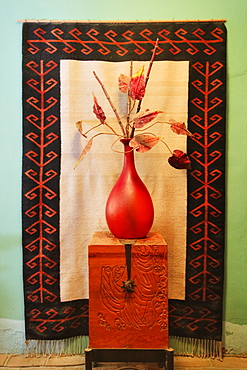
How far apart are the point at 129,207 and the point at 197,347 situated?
0.93 metres

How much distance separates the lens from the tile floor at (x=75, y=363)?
1.62m

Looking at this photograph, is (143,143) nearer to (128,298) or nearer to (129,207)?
(129,207)

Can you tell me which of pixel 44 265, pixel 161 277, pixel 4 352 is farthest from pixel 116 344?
pixel 4 352

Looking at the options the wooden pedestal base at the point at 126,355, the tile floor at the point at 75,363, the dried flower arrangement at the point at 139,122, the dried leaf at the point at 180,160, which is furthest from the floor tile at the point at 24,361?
the dried leaf at the point at 180,160

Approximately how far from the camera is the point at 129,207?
53.5 inches

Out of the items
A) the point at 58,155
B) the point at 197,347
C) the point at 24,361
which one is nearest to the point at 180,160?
the point at 58,155

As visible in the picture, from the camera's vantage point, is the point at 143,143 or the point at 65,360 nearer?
the point at 143,143

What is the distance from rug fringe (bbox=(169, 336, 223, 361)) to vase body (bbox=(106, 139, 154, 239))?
2.34 feet

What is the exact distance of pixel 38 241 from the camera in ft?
5.54

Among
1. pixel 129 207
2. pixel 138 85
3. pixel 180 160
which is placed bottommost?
pixel 129 207

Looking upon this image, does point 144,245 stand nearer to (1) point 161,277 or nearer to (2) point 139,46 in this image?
(1) point 161,277

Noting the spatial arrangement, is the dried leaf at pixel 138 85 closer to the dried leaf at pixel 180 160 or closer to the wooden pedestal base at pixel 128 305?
the dried leaf at pixel 180 160

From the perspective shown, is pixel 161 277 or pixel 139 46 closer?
pixel 161 277

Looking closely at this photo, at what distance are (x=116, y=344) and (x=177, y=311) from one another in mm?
463
